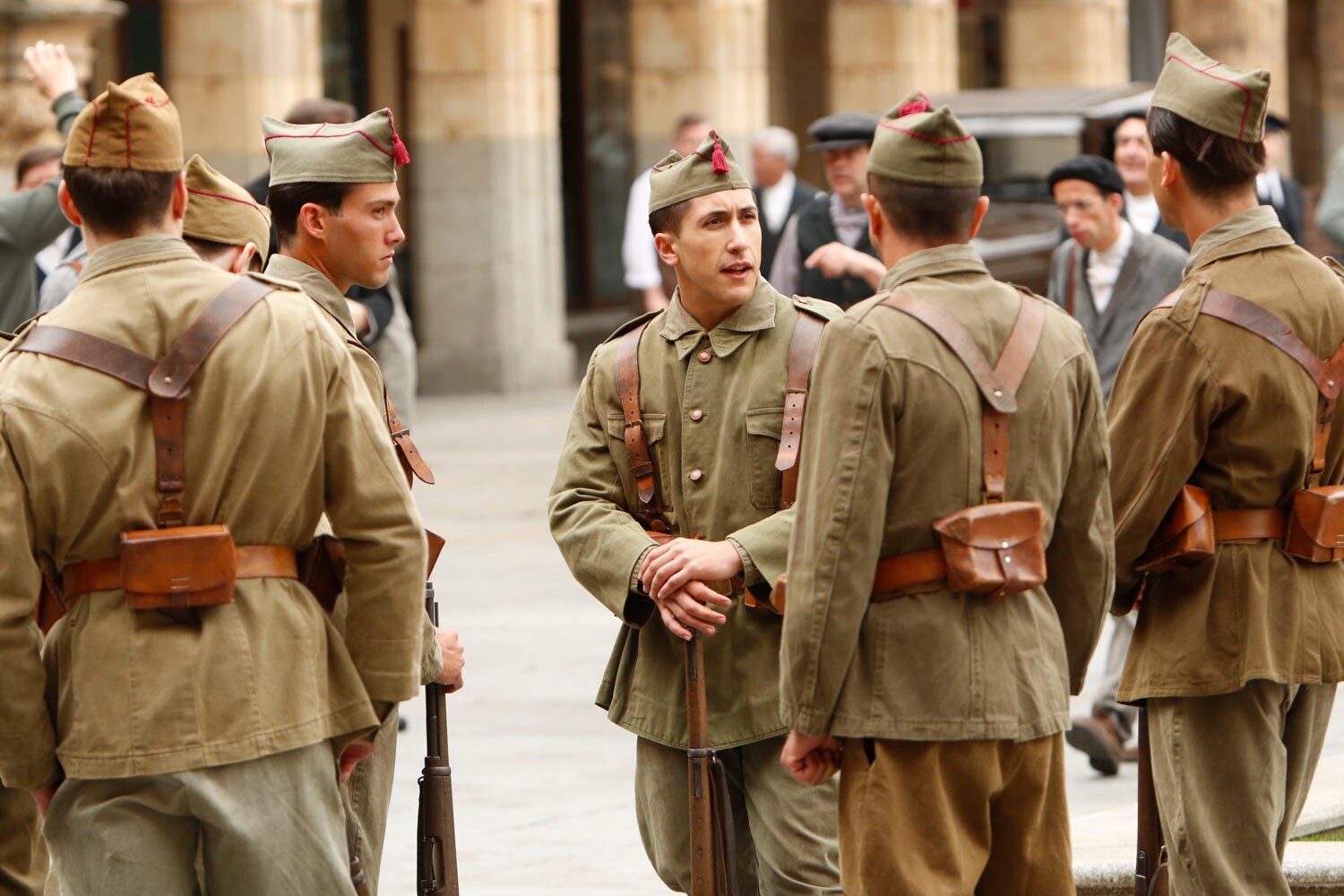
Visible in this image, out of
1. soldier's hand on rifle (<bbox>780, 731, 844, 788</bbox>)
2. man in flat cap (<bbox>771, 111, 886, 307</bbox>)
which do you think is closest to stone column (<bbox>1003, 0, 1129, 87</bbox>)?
man in flat cap (<bbox>771, 111, 886, 307</bbox>)

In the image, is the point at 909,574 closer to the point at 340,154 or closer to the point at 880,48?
the point at 340,154

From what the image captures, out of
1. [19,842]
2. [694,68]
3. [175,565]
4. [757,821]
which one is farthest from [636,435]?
[694,68]

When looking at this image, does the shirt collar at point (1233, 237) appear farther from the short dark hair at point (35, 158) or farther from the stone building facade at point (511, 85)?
the stone building facade at point (511, 85)

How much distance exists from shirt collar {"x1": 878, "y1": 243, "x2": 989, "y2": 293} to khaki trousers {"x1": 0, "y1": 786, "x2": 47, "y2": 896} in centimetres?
210

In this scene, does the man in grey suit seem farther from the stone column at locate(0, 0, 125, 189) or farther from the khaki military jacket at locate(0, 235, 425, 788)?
the stone column at locate(0, 0, 125, 189)

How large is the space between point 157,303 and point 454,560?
8.07m

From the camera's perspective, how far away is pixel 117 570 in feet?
13.5

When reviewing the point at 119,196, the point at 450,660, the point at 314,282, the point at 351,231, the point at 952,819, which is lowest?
the point at 952,819

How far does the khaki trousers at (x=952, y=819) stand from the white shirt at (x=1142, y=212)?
5.44 metres

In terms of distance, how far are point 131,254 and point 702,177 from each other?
1.45m

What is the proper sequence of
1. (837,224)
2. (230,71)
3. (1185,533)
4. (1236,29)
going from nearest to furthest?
(1185,533) < (837,224) < (230,71) < (1236,29)

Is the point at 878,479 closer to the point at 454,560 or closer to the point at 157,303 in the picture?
the point at 157,303

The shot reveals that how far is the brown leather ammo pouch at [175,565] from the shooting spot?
4.03m

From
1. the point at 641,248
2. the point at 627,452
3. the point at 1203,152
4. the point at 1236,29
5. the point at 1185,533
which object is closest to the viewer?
the point at 1185,533
